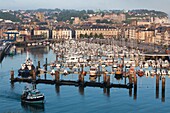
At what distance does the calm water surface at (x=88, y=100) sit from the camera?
696 inches

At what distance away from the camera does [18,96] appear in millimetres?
19766

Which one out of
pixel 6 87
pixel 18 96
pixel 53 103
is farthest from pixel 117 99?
pixel 6 87

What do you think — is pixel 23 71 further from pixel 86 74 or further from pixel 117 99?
pixel 117 99

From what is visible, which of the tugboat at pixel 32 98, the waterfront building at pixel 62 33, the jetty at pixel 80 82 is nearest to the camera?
the tugboat at pixel 32 98

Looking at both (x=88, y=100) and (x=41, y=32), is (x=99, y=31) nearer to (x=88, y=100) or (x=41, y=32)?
(x=41, y=32)

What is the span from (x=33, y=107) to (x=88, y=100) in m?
2.05

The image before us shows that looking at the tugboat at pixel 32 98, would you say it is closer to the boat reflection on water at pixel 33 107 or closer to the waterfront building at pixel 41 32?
the boat reflection on water at pixel 33 107

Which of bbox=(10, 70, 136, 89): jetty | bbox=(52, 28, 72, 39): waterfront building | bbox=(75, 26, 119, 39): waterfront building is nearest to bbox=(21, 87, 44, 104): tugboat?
bbox=(10, 70, 136, 89): jetty

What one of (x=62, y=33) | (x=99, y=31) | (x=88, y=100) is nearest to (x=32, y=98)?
(x=88, y=100)

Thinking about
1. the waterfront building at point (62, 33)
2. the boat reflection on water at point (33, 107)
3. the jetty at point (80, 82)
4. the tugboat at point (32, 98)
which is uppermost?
the waterfront building at point (62, 33)

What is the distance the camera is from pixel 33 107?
18266 millimetres

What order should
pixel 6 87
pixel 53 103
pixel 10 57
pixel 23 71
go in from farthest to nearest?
pixel 10 57, pixel 23 71, pixel 6 87, pixel 53 103

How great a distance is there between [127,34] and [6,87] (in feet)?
126

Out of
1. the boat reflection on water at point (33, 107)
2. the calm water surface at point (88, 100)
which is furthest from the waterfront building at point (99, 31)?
the boat reflection on water at point (33, 107)
